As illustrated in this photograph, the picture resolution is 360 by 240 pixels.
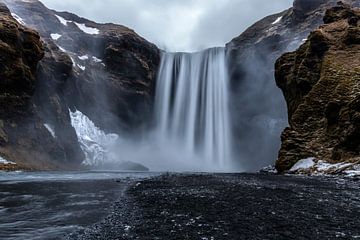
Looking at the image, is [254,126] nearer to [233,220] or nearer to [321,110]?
[321,110]

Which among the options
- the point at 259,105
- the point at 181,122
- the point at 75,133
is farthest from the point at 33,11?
the point at 259,105

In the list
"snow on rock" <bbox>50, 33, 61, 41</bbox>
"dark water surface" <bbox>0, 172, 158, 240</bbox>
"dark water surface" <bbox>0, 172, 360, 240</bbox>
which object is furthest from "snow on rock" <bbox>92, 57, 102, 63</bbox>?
"dark water surface" <bbox>0, 172, 360, 240</bbox>

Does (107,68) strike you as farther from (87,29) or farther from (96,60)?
(87,29)

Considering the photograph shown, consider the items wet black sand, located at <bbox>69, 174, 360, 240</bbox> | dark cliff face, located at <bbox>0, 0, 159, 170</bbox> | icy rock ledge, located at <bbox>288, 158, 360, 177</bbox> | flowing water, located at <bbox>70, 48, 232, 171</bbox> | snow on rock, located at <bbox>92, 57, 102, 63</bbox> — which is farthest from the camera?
snow on rock, located at <bbox>92, 57, 102, 63</bbox>

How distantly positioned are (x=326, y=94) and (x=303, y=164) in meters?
11.3

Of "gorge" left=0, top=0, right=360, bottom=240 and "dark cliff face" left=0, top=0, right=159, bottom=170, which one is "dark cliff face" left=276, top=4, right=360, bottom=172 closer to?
"gorge" left=0, top=0, right=360, bottom=240

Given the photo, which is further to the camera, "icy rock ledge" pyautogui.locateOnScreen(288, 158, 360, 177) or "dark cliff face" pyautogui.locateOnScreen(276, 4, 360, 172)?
"dark cliff face" pyautogui.locateOnScreen(276, 4, 360, 172)

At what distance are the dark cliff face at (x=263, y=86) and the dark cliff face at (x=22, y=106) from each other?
5087 centimetres

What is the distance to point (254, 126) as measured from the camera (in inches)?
4198

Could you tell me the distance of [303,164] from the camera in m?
40.8

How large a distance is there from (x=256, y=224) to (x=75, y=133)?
87724mm

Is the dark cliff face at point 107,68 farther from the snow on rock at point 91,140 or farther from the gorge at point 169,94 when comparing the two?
the snow on rock at point 91,140

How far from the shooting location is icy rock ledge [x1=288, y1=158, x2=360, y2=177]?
104ft

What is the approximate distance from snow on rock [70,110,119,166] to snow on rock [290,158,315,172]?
61.9 meters
